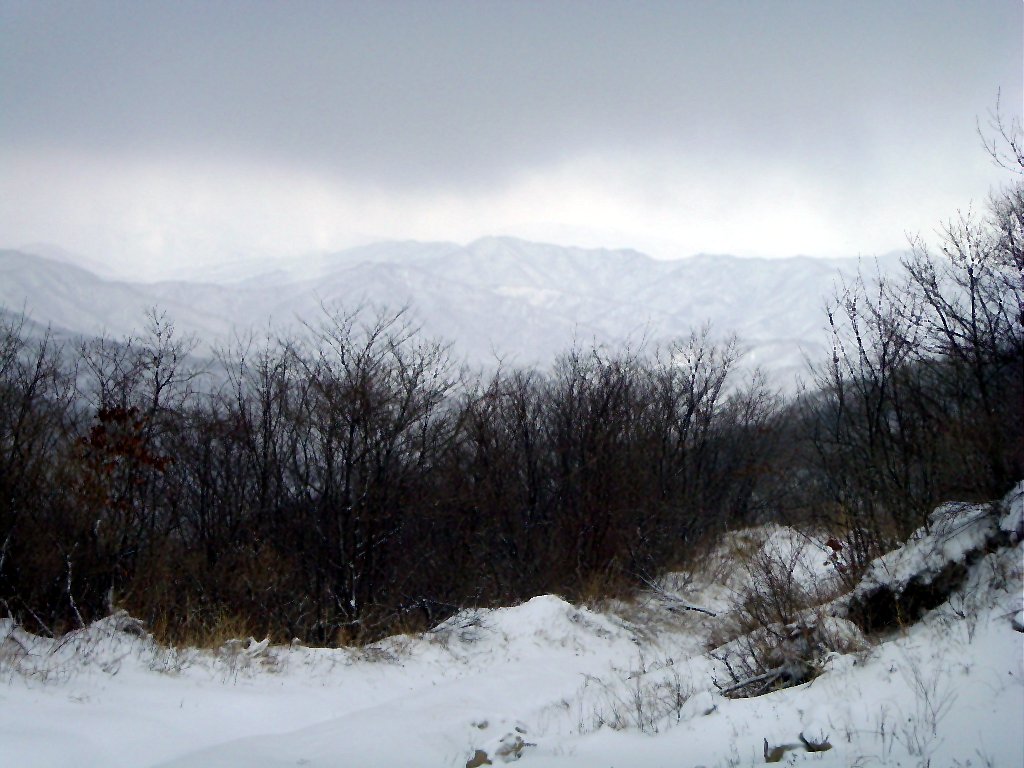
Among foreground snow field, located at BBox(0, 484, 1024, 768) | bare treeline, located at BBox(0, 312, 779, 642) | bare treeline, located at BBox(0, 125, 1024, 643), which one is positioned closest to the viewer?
foreground snow field, located at BBox(0, 484, 1024, 768)

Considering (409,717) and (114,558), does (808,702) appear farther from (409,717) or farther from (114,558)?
(114,558)

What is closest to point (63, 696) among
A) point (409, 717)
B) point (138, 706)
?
point (138, 706)

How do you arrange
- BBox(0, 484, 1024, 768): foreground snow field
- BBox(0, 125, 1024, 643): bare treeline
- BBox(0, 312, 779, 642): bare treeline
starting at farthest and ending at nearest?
BBox(0, 312, 779, 642): bare treeline, BBox(0, 125, 1024, 643): bare treeline, BBox(0, 484, 1024, 768): foreground snow field

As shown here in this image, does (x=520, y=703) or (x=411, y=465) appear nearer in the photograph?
(x=520, y=703)

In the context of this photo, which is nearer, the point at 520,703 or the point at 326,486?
the point at 520,703

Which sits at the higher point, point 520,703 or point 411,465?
point 411,465

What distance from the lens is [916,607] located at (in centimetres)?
891

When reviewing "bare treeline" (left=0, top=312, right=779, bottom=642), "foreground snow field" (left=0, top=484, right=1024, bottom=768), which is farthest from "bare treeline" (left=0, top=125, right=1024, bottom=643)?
"foreground snow field" (left=0, top=484, right=1024, bottom=768)

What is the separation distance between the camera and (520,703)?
1009cm

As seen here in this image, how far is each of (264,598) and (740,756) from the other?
10.7 meters

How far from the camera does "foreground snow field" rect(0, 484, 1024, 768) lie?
6.34 meters

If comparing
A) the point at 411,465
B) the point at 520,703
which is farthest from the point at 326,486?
the point at 520,703

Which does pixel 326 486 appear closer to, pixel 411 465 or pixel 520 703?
→ pixel 411 465

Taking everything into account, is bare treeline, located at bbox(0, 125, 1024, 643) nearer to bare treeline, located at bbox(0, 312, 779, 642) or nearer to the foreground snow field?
bare treeline, located at bbox(0, 312, 779, 642)
